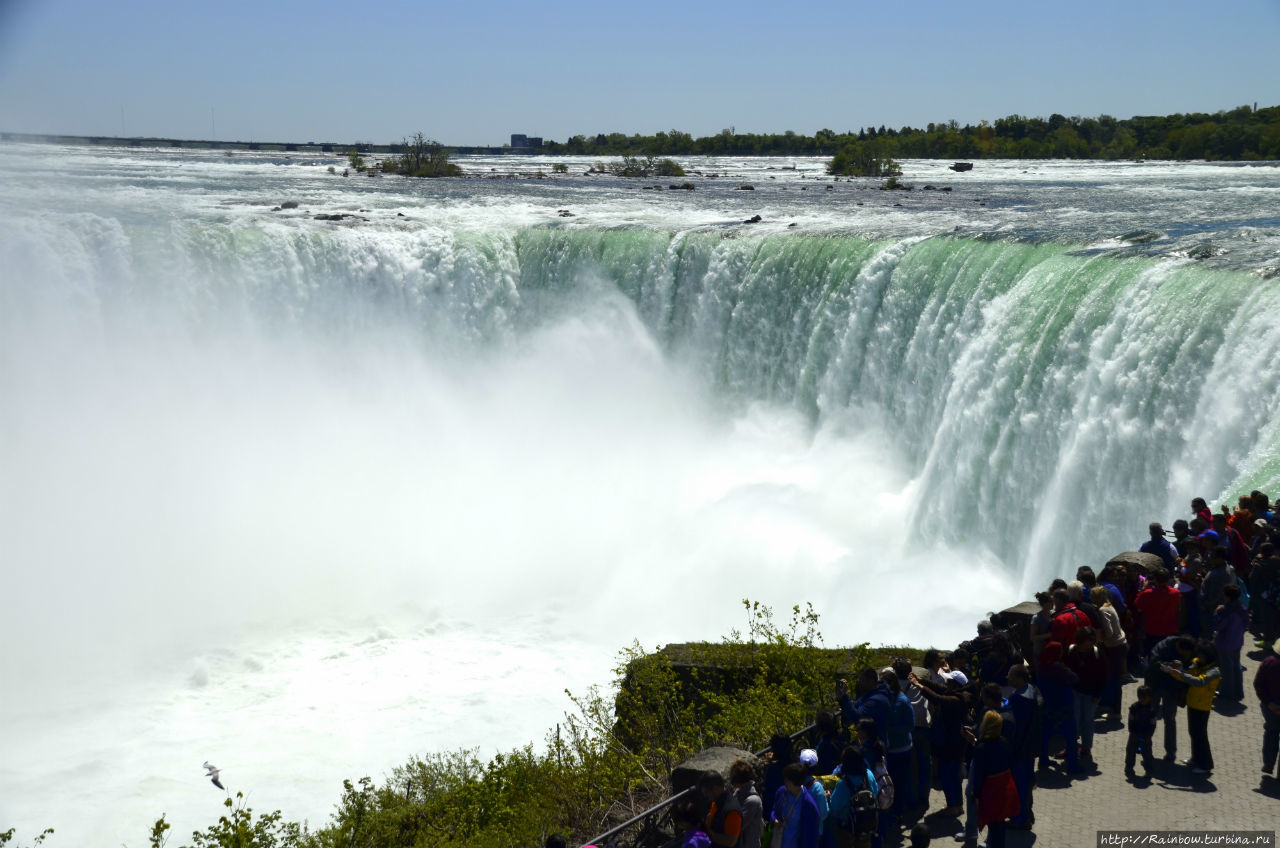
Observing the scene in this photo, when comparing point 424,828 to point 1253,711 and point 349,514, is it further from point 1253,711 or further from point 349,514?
point 349,514

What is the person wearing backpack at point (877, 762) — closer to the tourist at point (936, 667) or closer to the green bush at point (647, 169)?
the tourist at point (936, 667)

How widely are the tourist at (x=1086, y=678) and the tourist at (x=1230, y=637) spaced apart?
96 cm

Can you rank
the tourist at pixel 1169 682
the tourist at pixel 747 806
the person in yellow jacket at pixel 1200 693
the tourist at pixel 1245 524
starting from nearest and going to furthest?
1. the tourist at pixel 747 806
2. the person in yellow jacket at pixel 1200 693
3. the tourist at pixel 1169 682
4. the tourist at pixel 1245 524

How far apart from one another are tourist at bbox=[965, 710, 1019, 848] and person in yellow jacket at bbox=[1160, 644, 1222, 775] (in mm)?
1605

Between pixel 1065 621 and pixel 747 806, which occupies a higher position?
Result: pixel 1065 621

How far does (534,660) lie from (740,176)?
55.6m

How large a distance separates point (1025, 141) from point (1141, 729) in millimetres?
94115

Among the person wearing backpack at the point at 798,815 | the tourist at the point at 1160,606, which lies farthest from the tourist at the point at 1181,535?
the person wearing backpack at the point at 798,815

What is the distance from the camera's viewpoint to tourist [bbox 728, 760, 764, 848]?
6098 mm

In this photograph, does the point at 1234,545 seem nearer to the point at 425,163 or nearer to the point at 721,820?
the point at 721,820

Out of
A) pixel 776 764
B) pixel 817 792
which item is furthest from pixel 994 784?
pixel 776 764

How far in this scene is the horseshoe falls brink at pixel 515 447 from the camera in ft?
43.8

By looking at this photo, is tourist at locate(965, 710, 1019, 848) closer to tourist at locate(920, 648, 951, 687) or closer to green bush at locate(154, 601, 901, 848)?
tourist at locate(920, 648, 951, 687)

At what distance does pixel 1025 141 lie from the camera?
9375 cm
